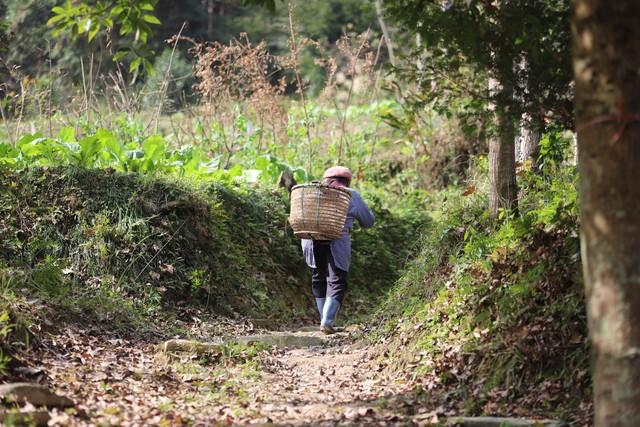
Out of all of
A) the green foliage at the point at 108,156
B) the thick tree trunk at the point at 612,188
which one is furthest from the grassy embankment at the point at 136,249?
the thick tree trunk at the point at 612,188

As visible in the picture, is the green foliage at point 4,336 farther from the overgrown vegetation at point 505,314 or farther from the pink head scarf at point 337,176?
the pink head scarf at point 337,176

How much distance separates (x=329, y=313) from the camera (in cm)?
913

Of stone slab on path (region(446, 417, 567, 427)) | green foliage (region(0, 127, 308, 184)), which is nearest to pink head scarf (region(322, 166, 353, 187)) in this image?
green foliage (region(0, 127, 308, 184))

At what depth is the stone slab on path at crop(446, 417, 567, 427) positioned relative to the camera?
466 centimetres

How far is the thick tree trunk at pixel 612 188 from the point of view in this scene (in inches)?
144

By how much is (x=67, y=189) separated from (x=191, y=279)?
5.39 feet

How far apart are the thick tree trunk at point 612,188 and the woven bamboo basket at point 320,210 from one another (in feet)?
16.9

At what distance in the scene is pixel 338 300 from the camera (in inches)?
362

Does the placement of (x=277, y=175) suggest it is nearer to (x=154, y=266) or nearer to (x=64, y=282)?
(x=154, y=266)

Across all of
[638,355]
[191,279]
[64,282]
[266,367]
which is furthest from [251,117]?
[638,355]

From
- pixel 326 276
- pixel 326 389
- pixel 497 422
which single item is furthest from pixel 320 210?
pixel 497 422

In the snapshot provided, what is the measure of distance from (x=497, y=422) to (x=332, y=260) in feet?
15.0

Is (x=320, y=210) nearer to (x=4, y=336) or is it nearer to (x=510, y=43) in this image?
(x=510, y=43)

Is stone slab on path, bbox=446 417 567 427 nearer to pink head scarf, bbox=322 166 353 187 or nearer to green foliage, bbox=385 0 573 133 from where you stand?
green foliage, bbox=385 0 573 133
